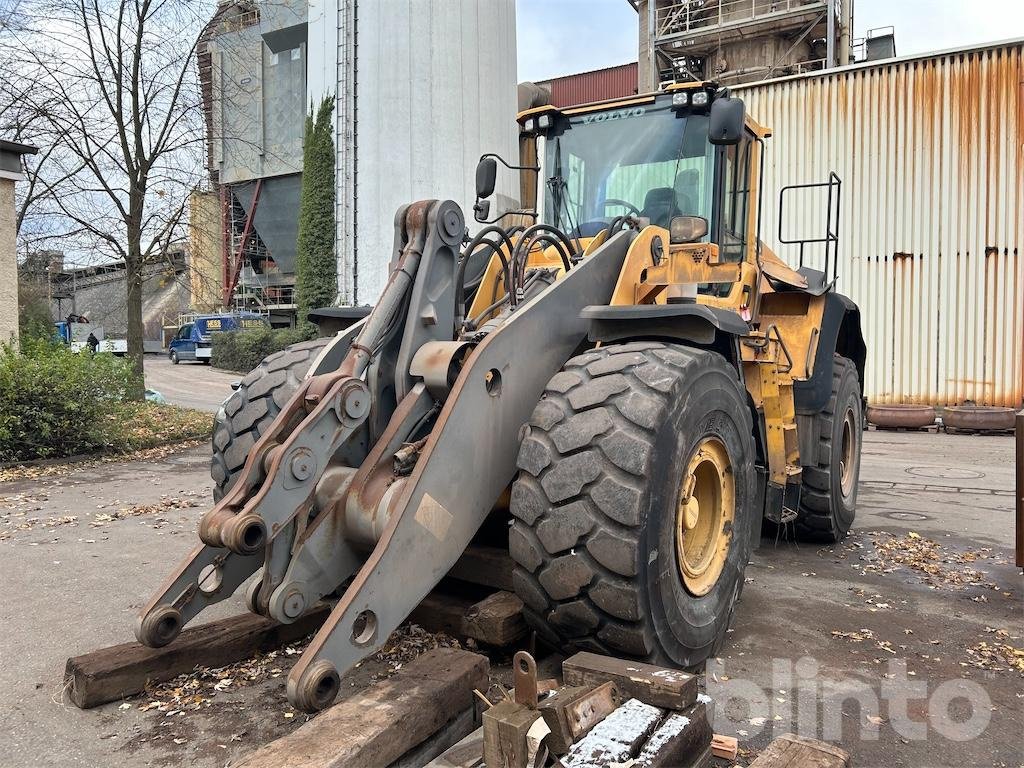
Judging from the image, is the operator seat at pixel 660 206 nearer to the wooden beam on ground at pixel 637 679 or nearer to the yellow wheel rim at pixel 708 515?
the yellow wheel rim at pixel 708 515

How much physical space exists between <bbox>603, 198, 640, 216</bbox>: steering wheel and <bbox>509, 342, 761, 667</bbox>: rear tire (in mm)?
1713

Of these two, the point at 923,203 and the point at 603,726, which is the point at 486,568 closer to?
the point at 603,726

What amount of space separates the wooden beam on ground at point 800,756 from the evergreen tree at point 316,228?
88.7ft

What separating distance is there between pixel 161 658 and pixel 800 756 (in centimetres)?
236

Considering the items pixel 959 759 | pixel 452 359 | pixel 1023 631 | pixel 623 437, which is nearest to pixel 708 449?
pixel 623 437

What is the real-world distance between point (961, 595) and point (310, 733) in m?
3.93

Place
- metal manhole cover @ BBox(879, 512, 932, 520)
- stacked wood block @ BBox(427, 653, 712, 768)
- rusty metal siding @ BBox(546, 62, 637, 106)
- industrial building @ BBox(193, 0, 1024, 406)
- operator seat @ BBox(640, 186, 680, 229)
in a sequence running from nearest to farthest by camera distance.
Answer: stacked wood block @ BBox(427, 653, 712, 768) < operator seat @ BBox(640, 186, 680, 229) < metal manhole cover @ BBox(879, 512, 932, 520) < industrial building @ BBox(193, 0, 1024, 406) < rusty metal siding @ BBox(546, 62, 637, 106)

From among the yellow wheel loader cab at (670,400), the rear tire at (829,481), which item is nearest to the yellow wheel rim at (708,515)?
the yellow wheel loader cab at (670,400)

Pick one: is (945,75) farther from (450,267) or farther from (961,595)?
(450,267)

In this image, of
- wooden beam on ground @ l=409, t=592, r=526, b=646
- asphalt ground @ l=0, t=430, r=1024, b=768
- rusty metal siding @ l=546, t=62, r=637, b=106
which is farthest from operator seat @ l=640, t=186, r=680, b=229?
rusty metal siding @ l=546, t=62, r=637, b=106

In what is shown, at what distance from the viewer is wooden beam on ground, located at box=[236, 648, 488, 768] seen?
89.7 inches

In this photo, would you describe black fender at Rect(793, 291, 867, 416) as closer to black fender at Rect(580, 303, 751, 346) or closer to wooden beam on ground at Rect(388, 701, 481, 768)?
black fender at Rect(580, 303, 751, 346)

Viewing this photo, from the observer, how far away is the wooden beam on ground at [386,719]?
2.28m

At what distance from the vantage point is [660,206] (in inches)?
189
